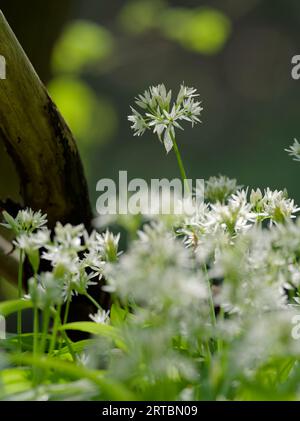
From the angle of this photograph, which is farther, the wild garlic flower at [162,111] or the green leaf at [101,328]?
the wild garlic flower at [162,111]

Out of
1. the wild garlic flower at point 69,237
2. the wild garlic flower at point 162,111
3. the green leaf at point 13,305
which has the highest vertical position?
the wild garlic flower at point 162,111

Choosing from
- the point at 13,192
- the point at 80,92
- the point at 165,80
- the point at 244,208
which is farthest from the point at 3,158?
the point at 165,80

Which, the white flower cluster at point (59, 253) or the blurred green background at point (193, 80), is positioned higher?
the blurred green background at point (193, 80)

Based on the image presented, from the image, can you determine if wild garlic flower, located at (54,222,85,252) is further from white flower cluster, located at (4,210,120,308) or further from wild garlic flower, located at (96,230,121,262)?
wild garlic flower, located at (96,230,121,262)

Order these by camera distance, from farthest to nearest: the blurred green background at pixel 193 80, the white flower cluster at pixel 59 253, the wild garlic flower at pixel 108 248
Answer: the blurred green background at pixel 193 80, the wild garlic flower at pixel 108 248, the white flower cluster at pixel 59 253

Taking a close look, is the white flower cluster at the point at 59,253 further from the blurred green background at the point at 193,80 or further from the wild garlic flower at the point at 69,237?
the blurred green background at the point at 193,80

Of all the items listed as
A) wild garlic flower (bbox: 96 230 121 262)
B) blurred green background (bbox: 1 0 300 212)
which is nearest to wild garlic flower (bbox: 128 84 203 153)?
wild garlic flower (bbox: 96 230 121 262)

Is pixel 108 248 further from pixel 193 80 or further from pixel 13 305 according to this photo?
pixel 193 80

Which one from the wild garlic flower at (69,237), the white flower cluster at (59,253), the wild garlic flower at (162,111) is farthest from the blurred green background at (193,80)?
the wild garlic flower at (69,237)

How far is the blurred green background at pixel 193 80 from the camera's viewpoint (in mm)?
2770

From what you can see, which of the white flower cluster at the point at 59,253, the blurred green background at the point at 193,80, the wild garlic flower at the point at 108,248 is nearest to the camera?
the white flower cluster at the point at 59,253

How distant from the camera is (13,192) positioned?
4.00ft
